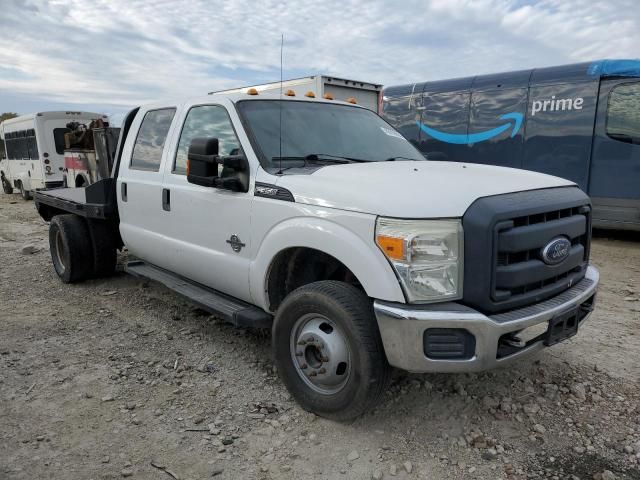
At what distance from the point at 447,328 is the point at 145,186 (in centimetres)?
316

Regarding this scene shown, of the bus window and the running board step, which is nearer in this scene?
the running board step

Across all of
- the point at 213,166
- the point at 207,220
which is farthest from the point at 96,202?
the point at 213,166

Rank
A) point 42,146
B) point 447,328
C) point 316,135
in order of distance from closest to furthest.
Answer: point 447,328 < point 316,135 < point 42,146

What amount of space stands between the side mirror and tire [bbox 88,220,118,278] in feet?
9.40

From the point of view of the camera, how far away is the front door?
366 centimetres

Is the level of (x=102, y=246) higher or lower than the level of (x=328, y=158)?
lower

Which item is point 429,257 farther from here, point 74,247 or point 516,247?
point 74,247

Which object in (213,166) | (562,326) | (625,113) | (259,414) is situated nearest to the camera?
(562,326)

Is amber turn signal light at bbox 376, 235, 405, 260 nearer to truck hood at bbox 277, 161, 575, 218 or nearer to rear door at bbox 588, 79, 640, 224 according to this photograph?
truck hood at bbox 277, 161, 575, 218

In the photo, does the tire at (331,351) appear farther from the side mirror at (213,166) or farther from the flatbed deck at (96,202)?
the flatbed deck at (96,202)

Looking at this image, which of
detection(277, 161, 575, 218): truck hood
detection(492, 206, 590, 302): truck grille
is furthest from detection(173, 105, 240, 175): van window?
detection(492, 206, 590, 302): truck grille

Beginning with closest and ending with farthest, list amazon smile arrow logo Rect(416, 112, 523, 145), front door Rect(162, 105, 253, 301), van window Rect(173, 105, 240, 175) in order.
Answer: front door Rect(162, 105, 253, 301), van window Rect(173, 105, 240, 175), amazon smile arrow logo Rect(416, 112, 523, 145)

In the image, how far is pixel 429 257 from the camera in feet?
8.66

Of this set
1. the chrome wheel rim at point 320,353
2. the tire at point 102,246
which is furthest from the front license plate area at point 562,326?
the tire at point 102,246
